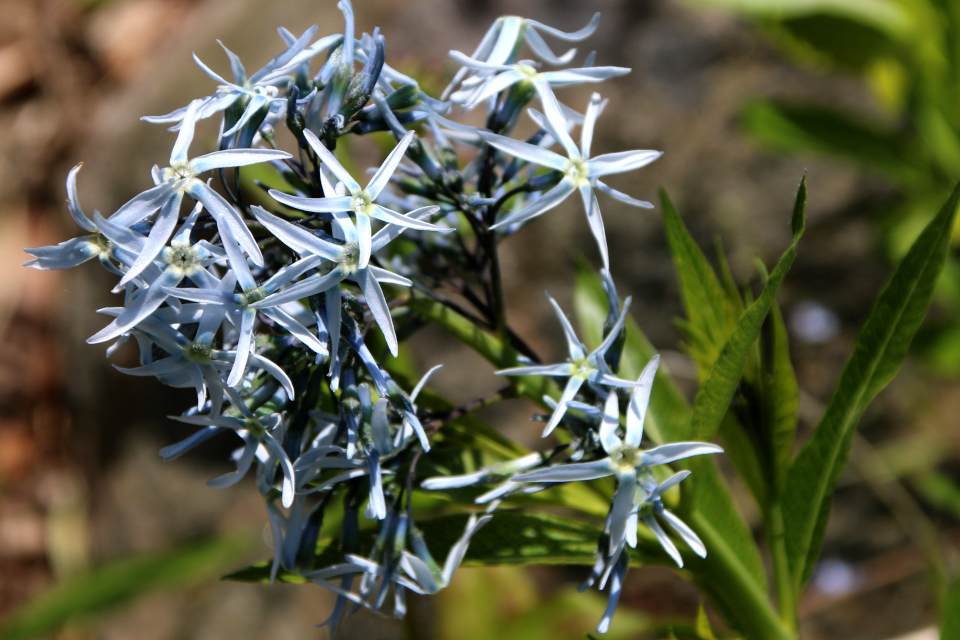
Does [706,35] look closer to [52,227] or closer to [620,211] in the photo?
[620,211]

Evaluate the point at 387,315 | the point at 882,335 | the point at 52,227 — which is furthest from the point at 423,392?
the point at 52,227

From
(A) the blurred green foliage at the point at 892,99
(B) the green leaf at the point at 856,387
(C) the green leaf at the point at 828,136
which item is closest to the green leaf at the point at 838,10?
(A) the blurred green foliage at the point at 892,99

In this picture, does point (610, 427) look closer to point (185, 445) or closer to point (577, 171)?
point (577, 171)

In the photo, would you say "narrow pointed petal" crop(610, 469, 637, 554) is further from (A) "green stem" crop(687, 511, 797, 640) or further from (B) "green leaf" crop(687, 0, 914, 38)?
(B) "green leaf" crop(687, 0, 914, 38)

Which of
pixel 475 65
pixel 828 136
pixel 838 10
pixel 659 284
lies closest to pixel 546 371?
pixel 475 65

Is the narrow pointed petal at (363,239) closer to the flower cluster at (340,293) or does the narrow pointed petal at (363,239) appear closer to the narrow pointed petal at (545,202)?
the flower cluster at (340,293)

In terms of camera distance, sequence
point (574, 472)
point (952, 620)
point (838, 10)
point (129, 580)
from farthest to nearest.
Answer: point (129, 580), point (838, 10), point (952, 620), point (574, 472)
